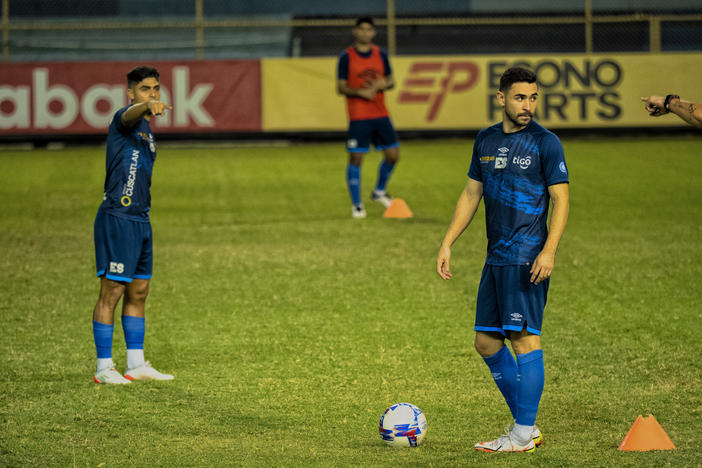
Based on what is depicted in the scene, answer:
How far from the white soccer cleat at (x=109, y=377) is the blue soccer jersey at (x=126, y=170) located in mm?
981

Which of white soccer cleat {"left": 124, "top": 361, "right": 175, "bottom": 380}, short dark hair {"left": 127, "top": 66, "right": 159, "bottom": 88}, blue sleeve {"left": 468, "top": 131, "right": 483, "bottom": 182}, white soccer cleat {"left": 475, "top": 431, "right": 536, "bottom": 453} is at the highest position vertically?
short dark hair {"left": 127, "top": 66, "right": 159, "bottom": 88}

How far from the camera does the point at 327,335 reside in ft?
25.6

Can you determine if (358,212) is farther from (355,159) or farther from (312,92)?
(312,92)

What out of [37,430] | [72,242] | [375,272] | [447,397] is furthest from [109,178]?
[72,242]

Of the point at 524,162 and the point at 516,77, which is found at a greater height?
the point at 516,77

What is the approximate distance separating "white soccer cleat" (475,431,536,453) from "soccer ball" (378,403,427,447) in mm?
314

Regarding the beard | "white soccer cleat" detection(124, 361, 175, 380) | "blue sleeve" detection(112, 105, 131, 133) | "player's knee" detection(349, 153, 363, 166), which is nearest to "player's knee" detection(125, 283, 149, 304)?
"white soccer cleat" detection(124, 361, 175, 380)

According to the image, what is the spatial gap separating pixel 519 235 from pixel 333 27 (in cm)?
2016

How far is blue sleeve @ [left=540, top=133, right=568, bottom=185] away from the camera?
5.02 m

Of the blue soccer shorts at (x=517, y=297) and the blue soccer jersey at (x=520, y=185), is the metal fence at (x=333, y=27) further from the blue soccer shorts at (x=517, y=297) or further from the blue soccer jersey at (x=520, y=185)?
the blue soccer shorts at (x=517, y=297)

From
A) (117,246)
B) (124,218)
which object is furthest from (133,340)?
(124,218)

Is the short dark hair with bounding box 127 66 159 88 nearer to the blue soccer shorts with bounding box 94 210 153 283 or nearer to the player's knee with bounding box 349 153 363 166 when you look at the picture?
the blue soccer shorts with bounding box 94 210 153 283

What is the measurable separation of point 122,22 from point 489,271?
19741 mm

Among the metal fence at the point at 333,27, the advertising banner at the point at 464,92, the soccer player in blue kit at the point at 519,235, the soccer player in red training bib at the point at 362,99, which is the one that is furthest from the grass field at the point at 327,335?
the metal fence at the point at 333,27
